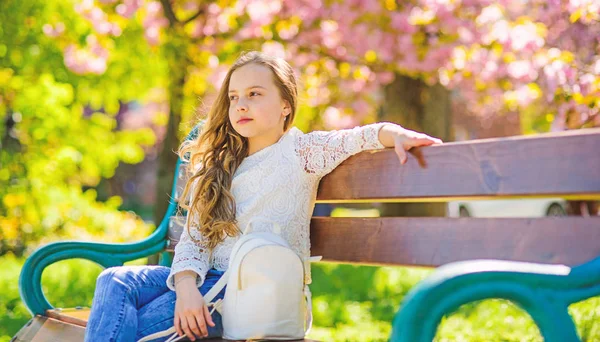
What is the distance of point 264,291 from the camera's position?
7.18 ft

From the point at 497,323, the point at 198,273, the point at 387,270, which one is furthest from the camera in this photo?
the point at 387,270

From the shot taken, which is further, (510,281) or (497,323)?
(497,323)

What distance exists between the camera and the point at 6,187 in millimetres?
8836

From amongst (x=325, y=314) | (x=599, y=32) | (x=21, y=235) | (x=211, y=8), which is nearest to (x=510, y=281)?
(x=325, y=314)

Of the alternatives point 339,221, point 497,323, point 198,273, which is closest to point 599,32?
point 497,323

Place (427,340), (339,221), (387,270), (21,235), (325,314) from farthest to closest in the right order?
(21,235) → (387,270) → (325,314) → (339,221) → (427,340)

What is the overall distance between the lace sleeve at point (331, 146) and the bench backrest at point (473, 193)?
4 cm

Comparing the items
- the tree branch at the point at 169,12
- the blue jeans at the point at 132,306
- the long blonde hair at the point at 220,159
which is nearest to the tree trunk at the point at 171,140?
the tree branch at the point at 169,12

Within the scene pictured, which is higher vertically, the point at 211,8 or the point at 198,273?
the point at 211,8

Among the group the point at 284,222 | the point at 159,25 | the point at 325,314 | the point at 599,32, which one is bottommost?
the point at 325,314

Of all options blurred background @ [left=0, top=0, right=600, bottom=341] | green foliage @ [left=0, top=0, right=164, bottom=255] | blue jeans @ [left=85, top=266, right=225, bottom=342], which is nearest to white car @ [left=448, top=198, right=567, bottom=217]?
blurred background @ [left=0, top=0, right=600, bottom=341]

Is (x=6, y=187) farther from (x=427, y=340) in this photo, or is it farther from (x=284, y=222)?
(x=427, y=340)

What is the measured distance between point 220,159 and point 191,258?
15.6 inches

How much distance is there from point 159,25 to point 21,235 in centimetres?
279
